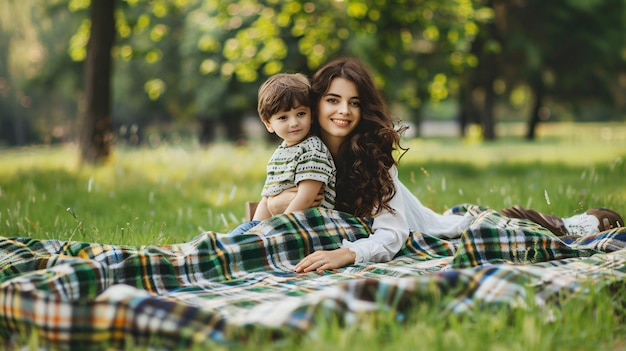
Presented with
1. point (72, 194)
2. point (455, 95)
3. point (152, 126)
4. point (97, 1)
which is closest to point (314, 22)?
point (97, 1)

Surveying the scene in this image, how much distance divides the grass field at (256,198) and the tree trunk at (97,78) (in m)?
0.45

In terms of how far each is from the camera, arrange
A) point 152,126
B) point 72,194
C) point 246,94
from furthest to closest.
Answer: point 152,126 → point 246,94 → point 72,194

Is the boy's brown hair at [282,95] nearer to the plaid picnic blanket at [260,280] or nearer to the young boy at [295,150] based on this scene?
the young boy at [295,150]

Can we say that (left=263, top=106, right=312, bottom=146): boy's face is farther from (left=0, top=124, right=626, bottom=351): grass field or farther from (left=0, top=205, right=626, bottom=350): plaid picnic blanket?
(left=0, top=124, right=626, bottom=351): grass field

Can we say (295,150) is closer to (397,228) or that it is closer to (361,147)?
(361,147)

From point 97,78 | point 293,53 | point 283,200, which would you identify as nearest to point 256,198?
point 283,200

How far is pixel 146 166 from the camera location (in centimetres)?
887

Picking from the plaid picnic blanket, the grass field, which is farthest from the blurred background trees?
the plaid picnic blanket

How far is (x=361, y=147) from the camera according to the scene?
3.99m

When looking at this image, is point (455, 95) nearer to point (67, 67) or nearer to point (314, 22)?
point (67, 67)

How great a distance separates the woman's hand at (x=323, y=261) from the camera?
3572mm

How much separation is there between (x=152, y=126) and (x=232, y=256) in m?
40.0

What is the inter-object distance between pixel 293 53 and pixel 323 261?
15.9 metres

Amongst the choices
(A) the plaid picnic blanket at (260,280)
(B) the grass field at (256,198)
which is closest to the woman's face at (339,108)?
(A) the plaid picnic blanket at (260,280)
